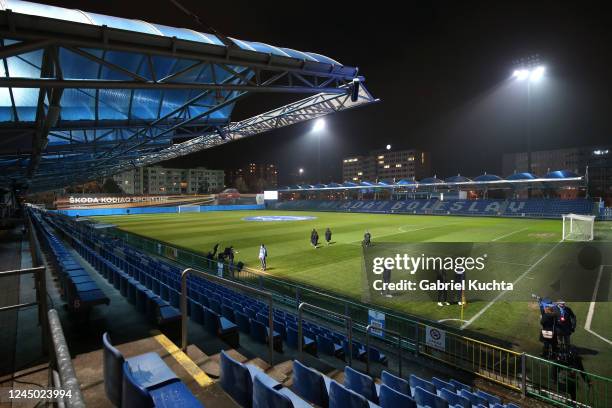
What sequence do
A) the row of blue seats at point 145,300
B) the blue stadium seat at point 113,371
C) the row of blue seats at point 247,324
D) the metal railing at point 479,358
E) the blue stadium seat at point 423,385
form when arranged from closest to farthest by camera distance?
the blue stadium seat at point 113,371 → the row of blue seats at point 145,300 → the blue stadium seat at point 423,385 → the row of blue seats at point 247,324 → the metal railing at point 479,358

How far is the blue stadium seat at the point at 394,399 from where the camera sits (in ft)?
13.0

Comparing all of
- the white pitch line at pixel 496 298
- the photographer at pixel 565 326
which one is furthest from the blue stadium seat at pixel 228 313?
the photographer at pixel 565 326

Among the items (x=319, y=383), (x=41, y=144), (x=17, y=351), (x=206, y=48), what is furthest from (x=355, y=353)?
(x=41, y=144)

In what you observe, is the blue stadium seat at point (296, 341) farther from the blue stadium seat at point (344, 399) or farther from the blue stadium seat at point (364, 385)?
the blue stadium seat at point (344, 399)

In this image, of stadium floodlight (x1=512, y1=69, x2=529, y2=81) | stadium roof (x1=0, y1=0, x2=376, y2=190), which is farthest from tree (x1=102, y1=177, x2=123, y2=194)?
stadium floodlight (x1=512, y1=69, x2=529, y2=81)

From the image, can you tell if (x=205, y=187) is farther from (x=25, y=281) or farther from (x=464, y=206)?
(x=25, y=281)

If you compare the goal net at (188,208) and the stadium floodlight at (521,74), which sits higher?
the stadium floodlight at (521,74)

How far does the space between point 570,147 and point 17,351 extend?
470ft

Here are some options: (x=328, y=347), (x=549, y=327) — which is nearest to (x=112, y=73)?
(x=328, y=347)

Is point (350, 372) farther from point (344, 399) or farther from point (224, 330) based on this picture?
point (224, 330)

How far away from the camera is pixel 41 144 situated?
1335 cm

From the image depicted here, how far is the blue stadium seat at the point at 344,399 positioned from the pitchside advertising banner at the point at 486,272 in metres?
9.45

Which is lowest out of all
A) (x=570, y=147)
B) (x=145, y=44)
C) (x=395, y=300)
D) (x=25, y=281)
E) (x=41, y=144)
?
(x=395, y=300)

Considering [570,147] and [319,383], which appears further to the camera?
[570,147]
